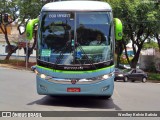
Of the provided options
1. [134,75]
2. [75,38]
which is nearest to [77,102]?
[75,38]

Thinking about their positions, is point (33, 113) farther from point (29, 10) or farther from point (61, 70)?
point (29, 10)

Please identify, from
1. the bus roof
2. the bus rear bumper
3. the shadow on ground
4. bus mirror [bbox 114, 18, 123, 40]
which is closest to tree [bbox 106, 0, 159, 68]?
the shadow on ground

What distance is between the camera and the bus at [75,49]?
40.8 ft

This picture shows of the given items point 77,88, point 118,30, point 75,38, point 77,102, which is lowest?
point 77,102

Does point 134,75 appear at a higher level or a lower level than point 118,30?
lower

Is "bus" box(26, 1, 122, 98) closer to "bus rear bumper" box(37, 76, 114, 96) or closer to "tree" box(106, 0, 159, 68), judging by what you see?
"bus rear bumper" box(37, 76, 114, 96)

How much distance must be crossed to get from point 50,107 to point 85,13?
11.3ft

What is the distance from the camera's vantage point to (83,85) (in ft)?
40.8

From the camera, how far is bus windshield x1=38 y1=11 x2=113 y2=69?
41.3ft

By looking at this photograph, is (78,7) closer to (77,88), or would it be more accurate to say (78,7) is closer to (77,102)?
(77,88)

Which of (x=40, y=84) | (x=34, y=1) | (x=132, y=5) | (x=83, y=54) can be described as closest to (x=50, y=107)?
(x=40, y=84)

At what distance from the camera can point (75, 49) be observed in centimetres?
1260

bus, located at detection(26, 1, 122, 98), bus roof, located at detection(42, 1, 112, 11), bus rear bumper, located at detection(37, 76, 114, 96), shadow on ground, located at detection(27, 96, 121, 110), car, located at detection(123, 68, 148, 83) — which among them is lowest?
car, located at detection(123, 68, 148, 83)

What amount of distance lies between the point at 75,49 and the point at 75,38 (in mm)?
402
